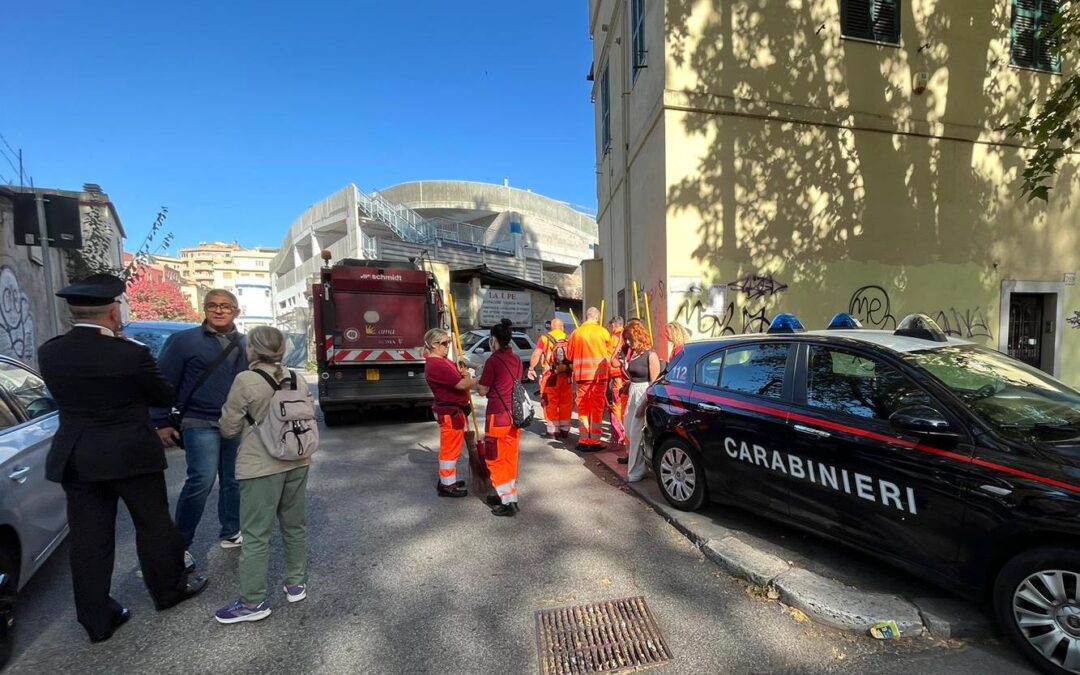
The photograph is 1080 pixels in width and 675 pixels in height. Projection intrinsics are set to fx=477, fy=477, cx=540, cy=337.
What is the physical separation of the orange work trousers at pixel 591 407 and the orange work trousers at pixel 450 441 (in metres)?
2.04

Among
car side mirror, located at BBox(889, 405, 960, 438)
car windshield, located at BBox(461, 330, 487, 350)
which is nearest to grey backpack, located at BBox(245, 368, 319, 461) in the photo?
car side mirror, located at BBox(889, 405, 960, 438)

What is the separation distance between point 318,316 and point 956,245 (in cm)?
1105

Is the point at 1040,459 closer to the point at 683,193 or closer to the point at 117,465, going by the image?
the point at 117,465

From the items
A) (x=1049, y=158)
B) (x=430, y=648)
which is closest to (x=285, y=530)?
(x=430, y=648)

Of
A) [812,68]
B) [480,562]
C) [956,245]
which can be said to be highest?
[812,68]

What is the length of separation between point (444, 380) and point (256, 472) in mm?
1776

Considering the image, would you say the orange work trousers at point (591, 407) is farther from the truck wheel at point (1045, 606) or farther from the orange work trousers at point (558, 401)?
the truck wheel at point (1045, 606)

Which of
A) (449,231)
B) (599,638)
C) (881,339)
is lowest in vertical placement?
(599,638)

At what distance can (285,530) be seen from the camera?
2.87 meters

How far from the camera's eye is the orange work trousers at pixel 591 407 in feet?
20.1

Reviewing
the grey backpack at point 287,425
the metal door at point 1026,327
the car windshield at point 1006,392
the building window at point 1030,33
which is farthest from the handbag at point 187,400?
the building window at point 1030,33

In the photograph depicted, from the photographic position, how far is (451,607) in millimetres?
2848

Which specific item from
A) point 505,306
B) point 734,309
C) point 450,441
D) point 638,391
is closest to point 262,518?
point 450,441

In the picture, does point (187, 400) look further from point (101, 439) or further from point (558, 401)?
point (558, 401)
